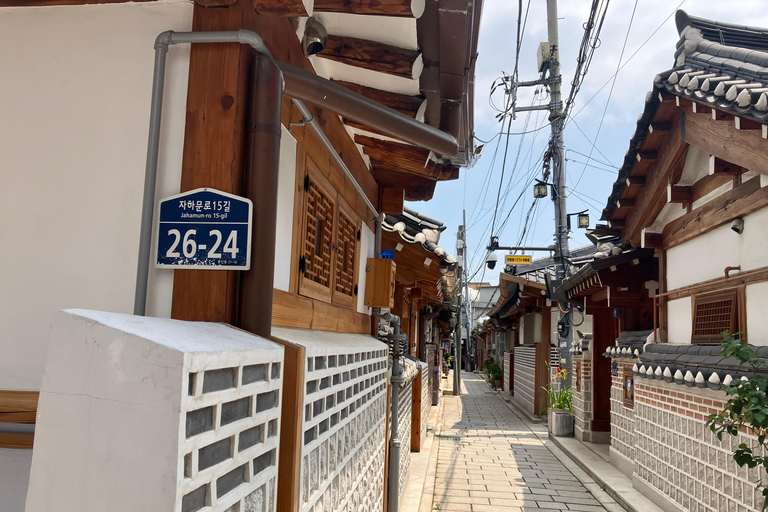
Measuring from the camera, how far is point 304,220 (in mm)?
3770

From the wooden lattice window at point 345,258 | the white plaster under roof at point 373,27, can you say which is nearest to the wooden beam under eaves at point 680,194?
the wooden lattice window at point 345,258

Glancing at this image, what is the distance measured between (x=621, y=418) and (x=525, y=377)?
11.3 meters

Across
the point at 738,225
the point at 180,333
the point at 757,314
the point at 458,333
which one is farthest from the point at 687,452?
the point at 458,333

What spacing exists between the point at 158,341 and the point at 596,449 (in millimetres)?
13864

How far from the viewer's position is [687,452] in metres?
7.30

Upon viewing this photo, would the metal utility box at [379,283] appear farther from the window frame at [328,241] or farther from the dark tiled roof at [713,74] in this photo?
the dark tiled roof at [713,74]

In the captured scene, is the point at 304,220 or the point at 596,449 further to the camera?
the point at 596,449

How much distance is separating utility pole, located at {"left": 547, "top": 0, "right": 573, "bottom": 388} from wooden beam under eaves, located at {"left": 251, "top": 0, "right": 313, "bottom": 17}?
47.6 feet

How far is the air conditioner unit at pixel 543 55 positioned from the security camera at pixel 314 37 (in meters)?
15.0

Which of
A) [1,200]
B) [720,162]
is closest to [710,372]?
[720,162]

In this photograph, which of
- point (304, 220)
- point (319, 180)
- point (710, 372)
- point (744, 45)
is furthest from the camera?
point (744, 45)

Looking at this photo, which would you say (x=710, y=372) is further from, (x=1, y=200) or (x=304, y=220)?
(x=1, y=200)

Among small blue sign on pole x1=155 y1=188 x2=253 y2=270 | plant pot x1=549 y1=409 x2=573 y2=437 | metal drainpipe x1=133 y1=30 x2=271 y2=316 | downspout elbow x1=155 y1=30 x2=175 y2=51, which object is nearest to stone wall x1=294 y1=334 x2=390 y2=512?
small blue sign on pole x1=155 y1=188 x2=253 y2=270

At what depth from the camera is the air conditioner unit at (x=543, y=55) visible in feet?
55.1
